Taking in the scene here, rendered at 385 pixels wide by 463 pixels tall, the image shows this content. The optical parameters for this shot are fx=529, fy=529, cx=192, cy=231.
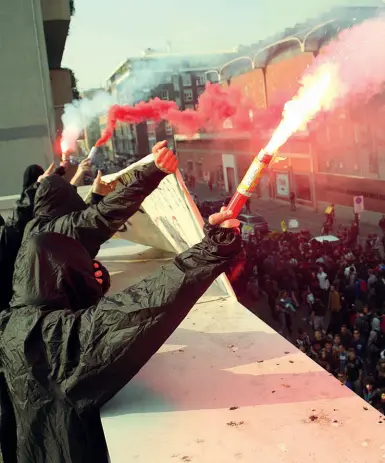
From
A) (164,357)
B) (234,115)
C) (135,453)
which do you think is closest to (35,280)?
(135,453)

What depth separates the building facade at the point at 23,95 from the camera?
9.09m

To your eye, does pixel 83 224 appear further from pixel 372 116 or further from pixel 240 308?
pixel 372 116

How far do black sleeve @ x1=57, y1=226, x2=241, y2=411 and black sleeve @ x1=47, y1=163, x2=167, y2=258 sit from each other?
1137 mm

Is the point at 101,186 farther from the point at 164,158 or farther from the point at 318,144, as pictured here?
the point at 318,144

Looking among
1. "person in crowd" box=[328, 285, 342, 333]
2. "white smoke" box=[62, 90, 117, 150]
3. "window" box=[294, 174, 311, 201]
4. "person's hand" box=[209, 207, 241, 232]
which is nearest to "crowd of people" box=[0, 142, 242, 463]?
"person's hand" box=[209, 207, 241, 232]

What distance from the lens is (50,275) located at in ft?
6.61

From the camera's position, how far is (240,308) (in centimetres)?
345

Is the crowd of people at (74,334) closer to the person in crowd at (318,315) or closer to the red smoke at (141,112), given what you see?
the red smoke at (141,112)

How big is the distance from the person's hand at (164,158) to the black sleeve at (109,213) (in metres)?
0.09

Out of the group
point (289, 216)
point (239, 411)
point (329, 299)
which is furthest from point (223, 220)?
point (289, 216)

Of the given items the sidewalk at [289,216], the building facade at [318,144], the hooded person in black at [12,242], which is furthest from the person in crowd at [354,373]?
the sidewalk at [289,216]

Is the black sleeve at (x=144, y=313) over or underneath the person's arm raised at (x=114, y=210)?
underneath

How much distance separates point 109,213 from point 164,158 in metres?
0.53

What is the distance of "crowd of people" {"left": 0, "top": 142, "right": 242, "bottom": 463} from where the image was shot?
1779 millimetres
